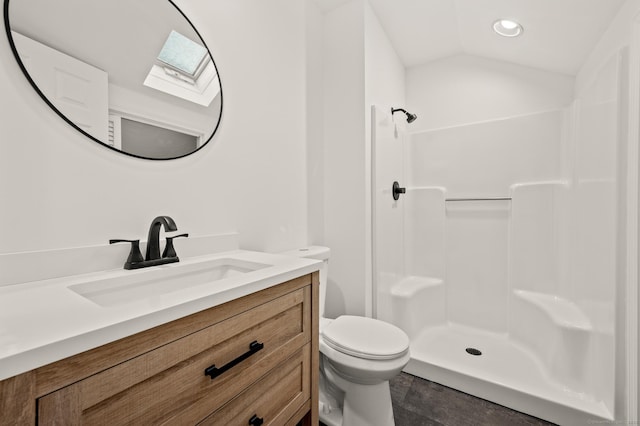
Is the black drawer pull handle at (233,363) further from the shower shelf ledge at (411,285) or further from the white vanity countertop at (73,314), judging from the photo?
the shower shelf ledge at (411,285)

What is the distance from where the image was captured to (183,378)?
605 millimetres

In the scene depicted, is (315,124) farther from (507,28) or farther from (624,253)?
(624,253)

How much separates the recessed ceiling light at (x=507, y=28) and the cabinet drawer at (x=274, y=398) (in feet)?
7.18

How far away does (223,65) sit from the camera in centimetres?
131

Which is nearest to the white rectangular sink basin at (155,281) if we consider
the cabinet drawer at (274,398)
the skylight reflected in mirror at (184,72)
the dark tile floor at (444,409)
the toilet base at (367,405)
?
the cabinet drawer at (274,398)

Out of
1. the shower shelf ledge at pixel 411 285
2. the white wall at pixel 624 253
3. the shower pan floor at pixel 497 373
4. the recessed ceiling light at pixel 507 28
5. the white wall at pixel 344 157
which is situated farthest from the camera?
the shower shelf ledge at pixel 411 285

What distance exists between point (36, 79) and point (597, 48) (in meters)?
2.58

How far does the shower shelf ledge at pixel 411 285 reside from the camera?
6.80 ft

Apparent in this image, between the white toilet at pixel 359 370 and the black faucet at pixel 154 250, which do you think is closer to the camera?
the black faucet at pixel 154 250

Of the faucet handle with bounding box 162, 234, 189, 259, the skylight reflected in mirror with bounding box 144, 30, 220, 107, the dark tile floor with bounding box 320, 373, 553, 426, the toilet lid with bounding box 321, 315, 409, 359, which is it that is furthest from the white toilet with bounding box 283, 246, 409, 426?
the skylight reflected in mirror with bounding box 144, 30, 220, 107

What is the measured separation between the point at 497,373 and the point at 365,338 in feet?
3.18

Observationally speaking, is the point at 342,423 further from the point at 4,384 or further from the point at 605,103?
the point at 605,103

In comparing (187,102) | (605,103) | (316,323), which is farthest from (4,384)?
(605,103)

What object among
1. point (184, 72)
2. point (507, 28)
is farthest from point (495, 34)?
point (184, 72)
